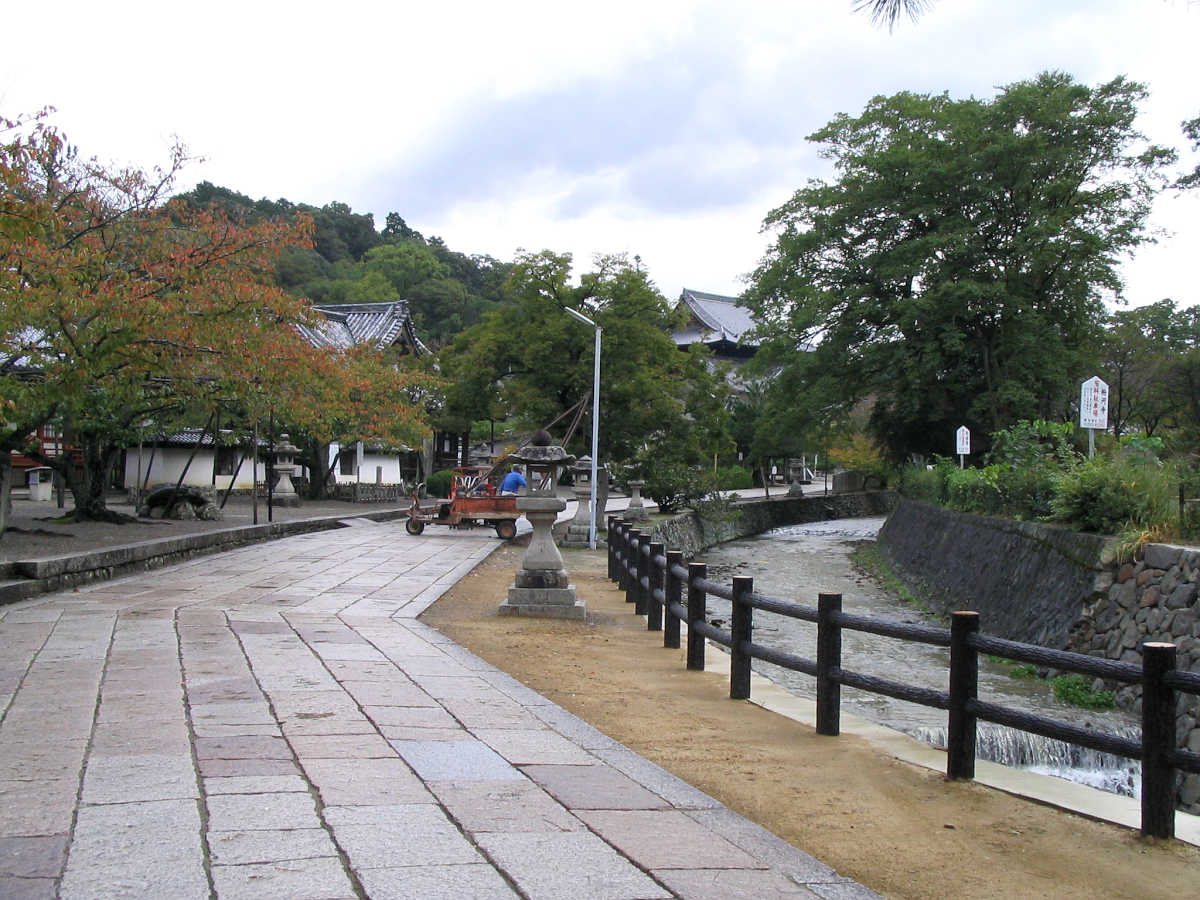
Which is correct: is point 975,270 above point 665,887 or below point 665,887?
above

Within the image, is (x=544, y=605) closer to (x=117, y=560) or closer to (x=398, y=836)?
(x=117, y=560)

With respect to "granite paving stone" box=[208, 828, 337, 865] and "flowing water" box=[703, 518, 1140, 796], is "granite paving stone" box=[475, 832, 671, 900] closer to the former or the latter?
"granite paving stone" box=[208, 828, 337, 865]

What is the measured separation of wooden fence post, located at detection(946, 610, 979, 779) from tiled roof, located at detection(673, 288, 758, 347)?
46.9 metres

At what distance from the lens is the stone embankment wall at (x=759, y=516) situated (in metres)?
26.8

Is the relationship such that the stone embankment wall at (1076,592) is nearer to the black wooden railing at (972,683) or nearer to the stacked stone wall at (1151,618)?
the stacked stone wall at (1151,618)

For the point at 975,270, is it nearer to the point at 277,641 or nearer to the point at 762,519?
the point at 762,519

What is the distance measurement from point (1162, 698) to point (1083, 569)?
843 cm

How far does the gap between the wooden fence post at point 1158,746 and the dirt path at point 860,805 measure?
87 mm

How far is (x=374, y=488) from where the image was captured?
110 ft

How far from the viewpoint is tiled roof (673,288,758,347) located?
52.7 meters

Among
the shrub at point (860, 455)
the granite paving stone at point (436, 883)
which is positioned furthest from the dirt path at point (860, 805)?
the shrub at point (860, 455)

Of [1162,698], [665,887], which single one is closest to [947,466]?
[1162,698]

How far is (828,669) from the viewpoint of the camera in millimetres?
5945

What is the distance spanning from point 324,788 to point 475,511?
17.6 metres
